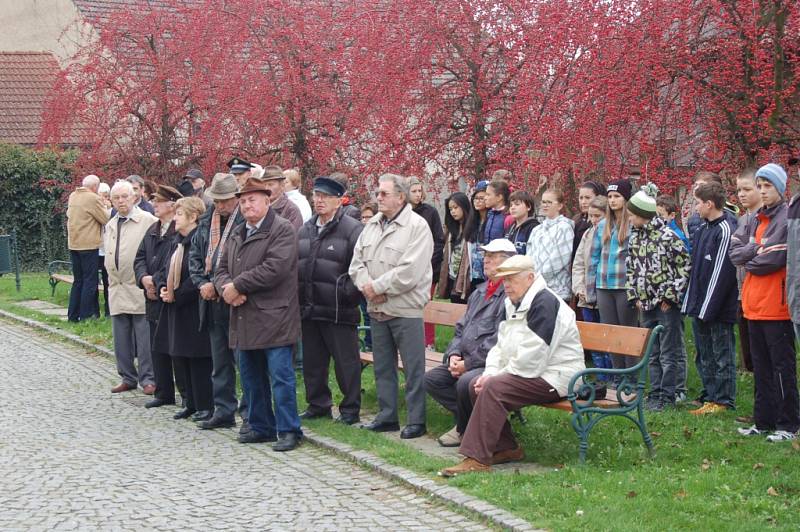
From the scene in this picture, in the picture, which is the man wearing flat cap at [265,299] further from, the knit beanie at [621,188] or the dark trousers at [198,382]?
the knit beanie at [621,188]

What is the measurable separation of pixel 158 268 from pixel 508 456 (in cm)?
439

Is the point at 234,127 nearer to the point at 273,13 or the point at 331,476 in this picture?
the point at 273,13

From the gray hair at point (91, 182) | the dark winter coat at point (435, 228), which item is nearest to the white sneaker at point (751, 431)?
the dark winter coat at point (435, 228)

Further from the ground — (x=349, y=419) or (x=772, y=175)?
(x=772, y=175)

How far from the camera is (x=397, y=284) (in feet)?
30.2

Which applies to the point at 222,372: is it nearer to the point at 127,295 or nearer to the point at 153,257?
the point at 153,257

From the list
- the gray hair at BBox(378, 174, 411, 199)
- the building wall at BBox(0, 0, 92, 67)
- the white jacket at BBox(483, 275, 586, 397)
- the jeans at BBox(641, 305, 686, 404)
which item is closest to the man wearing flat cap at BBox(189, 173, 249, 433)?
the gray hair at BBox(378, 174, 411, 199)

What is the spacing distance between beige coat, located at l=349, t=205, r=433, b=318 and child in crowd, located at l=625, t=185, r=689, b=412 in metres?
1.95

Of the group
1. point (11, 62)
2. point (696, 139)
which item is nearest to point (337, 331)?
point (696, 139)

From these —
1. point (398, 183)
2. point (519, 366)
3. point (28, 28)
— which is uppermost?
point (28, 28)

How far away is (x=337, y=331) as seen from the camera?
980 cm

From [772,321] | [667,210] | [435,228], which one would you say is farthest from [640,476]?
[435,228]

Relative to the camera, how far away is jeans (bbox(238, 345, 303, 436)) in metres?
9.13

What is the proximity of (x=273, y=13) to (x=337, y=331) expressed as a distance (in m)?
10.6
